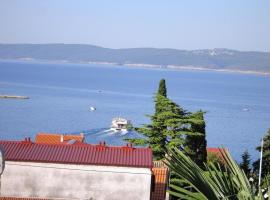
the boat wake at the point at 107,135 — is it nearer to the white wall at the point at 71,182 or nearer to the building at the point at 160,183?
the building at the point at 160,183

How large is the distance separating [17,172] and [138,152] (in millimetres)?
3102

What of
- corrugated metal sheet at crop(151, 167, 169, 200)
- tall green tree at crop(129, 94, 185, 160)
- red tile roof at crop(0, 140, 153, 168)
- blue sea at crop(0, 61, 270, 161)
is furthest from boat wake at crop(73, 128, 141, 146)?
red tile roof at crop(0, 140, 153, 168)

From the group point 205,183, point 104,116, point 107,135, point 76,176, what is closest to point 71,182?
point 76,176

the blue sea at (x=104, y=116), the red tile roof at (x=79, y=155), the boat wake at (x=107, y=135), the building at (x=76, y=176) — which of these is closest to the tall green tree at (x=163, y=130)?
the red tile roof at (x=79, y=155)

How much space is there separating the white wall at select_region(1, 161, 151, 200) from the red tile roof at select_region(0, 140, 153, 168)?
148 millimetres

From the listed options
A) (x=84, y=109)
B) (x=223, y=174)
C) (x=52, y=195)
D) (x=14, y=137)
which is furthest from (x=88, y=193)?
(x=84, y=109)

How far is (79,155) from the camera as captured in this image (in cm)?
1511

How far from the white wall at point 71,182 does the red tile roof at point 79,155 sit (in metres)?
0.15

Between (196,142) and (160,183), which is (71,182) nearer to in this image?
(160,183)

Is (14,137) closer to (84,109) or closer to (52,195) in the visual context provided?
(84,109)

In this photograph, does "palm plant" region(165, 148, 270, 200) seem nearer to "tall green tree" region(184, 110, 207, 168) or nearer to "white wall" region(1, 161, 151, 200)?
"white wall" region(1, 161, 151, 200)

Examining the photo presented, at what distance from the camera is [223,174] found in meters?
2.80

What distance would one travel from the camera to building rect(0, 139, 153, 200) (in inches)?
579

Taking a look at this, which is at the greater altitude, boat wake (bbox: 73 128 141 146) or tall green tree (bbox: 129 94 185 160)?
tall green tree (bbox: 129 94 185 160)
